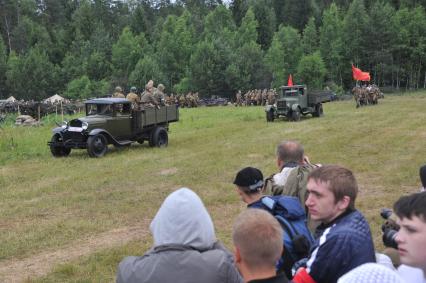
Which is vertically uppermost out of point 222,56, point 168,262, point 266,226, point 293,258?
point 222,56

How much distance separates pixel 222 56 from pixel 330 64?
13.1 meters

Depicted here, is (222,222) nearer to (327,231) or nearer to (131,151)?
(327,231)

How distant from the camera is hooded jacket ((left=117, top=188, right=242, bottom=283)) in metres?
2.51

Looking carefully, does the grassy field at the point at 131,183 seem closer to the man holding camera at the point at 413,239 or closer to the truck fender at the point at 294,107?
the truck fender at the point at 294,107

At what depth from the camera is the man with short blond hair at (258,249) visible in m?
2.37

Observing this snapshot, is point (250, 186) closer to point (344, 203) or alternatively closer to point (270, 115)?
point (344, 203)

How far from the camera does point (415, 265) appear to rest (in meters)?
2.15

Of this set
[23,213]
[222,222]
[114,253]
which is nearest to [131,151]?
[23,213]

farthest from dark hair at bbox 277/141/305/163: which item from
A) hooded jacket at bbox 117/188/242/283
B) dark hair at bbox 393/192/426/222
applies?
dark hair at bbox 393/192/426/222

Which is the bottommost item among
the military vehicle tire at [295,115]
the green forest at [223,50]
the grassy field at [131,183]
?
the grassy field at [131,183]

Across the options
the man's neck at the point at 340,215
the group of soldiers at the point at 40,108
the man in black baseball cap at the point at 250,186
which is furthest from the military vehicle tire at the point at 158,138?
the group of soldiers at the point at 40,108

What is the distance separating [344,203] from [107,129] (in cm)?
1113

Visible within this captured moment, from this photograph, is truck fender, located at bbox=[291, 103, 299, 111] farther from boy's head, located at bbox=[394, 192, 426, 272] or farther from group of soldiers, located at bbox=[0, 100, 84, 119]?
boy's head, located at bbox=[394, 192, 426, 272]

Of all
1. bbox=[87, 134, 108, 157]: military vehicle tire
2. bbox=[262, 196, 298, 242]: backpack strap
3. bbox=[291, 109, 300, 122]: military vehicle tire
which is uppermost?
bbox=[262, 196, 298, 242]: backpack strap
